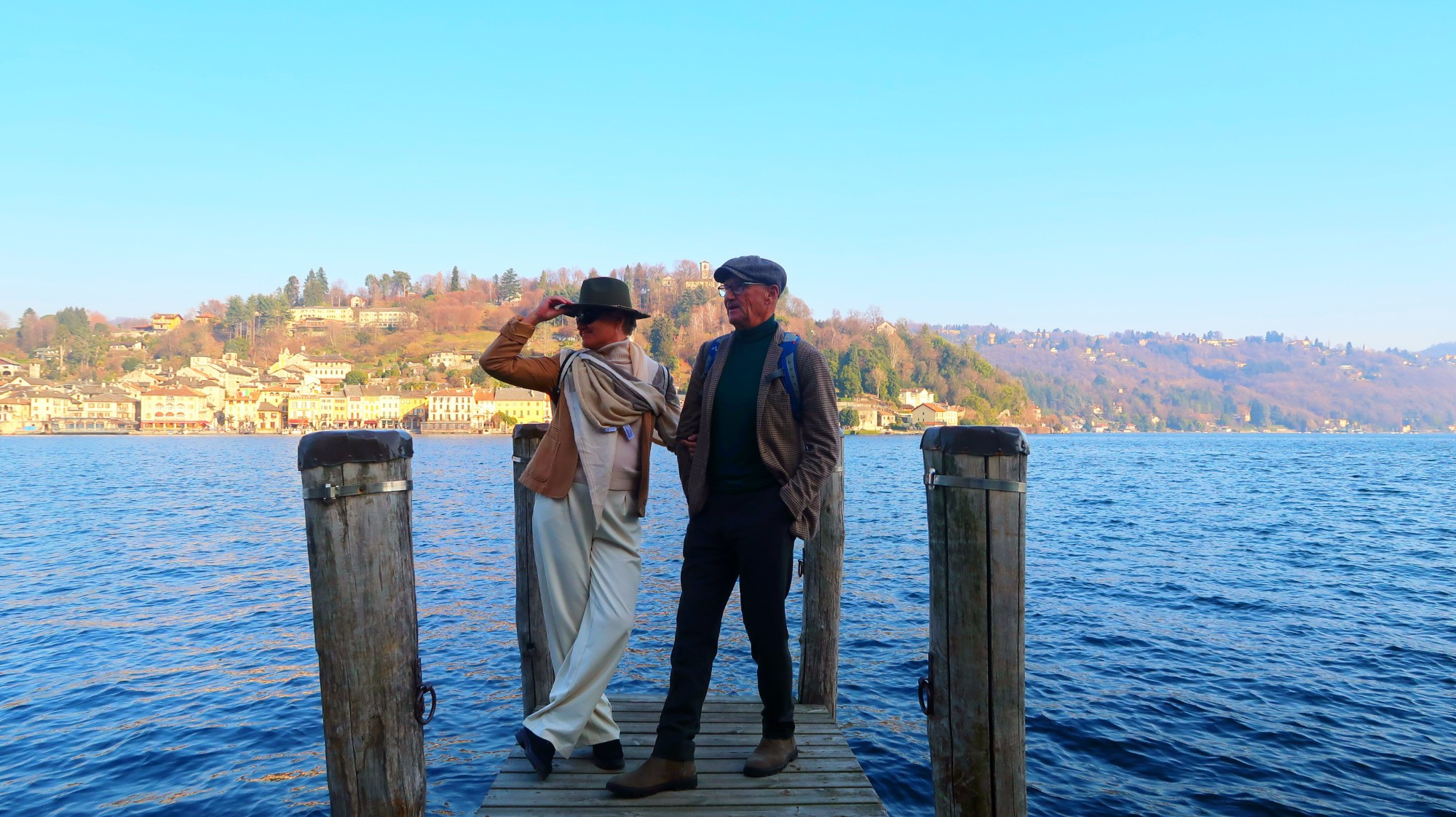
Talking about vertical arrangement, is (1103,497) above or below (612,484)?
below

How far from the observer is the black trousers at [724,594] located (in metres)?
4.36

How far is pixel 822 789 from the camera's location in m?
4.41

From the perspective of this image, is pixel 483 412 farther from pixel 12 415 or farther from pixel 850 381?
pixel 12 415

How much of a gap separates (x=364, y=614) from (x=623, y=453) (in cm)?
151

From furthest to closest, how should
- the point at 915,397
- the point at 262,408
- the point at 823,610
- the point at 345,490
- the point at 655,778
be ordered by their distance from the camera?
the point at 915,397 < the point at 262,408 < the point at 823,610 < the point at 655,778 < the point at 345,490

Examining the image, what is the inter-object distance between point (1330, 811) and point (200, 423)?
6916 inches

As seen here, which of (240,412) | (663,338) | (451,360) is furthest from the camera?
(451,360)

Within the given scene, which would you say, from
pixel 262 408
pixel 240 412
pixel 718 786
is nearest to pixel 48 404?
pixel 240 412

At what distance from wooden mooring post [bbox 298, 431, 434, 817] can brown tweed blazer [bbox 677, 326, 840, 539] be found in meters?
1.42

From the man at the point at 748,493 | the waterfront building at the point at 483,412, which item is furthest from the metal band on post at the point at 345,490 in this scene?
the waterfront building at the point at 483,412

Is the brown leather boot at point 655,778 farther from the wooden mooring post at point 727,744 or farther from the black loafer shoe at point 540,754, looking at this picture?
the black loafer shoe at point 540,754

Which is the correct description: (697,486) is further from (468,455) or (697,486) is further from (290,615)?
(468,455)

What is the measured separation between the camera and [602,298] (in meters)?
4.62

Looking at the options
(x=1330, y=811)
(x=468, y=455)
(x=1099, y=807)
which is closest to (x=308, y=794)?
(x=1099, y=807)
